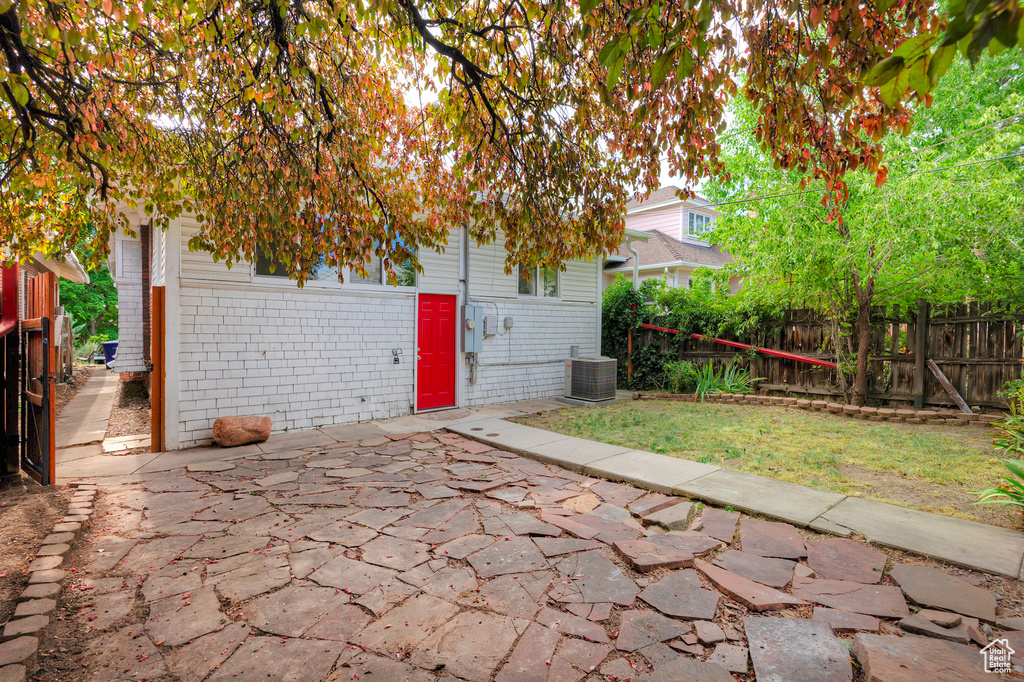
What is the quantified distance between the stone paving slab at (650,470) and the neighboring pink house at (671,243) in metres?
12.7

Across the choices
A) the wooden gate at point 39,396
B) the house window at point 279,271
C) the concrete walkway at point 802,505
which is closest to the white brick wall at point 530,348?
the house window at point 279,271

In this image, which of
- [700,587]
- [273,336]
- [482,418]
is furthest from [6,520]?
[482,418]

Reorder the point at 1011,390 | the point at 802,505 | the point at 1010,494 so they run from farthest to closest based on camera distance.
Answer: the point at 1011,390, the point at 802,505, the point at 1010,494

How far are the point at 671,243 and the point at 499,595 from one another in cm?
1821

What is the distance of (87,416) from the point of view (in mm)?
8906

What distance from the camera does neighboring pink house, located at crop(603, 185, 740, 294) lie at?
1825 centimetres

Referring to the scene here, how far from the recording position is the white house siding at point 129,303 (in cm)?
977

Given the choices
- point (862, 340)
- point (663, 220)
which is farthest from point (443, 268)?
point (663, 220)

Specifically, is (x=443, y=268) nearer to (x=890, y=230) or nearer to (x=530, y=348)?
(x=530, y=348)

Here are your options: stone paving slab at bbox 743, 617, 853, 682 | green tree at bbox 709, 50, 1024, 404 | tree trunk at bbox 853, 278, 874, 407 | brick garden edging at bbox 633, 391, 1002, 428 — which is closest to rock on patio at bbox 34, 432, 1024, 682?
stone paving slab at bbox 743, 617, 853, 682

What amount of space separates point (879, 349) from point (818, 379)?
112 cm

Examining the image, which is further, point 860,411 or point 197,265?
point 860,411

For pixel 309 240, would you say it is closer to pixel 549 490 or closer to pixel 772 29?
pixel 549 490

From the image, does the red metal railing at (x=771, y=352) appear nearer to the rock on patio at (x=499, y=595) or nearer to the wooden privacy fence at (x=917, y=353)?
the wooden privacy fence at (x=917, y=353)
